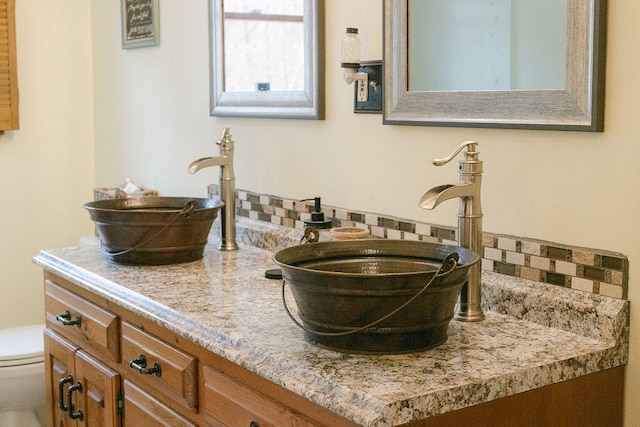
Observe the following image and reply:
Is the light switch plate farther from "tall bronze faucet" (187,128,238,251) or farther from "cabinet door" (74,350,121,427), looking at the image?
"cabinet door" (74,350,121,427)

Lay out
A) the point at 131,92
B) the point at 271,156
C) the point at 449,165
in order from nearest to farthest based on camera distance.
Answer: the point at 449,165 < the point at 271,156 < the point at 131,92

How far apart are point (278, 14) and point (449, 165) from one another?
31.8 inches

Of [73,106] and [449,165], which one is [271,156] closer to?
[449,165]

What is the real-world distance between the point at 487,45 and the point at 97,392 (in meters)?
1.29

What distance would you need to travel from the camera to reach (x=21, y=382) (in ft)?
9.92

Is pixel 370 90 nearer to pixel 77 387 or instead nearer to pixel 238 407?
pixel 238 407

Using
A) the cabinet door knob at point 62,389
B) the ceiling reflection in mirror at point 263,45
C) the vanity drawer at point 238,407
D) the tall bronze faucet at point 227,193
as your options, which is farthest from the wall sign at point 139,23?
the vanity drawer at point 238,407

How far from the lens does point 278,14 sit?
8.01ft

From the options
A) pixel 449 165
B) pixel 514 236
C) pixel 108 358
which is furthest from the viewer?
pixel 108 358

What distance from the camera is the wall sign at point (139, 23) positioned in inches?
122

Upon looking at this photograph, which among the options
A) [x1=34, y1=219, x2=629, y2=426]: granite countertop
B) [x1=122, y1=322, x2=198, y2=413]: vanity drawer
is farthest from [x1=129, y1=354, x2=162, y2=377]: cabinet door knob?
[x1=34, y1=219, x2=629, y2=426]: granite countertop

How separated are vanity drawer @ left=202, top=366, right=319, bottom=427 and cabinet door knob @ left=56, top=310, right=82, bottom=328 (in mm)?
680

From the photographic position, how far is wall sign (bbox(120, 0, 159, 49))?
311 cm

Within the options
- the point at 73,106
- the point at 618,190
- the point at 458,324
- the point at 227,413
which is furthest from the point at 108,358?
the point at 73,106
